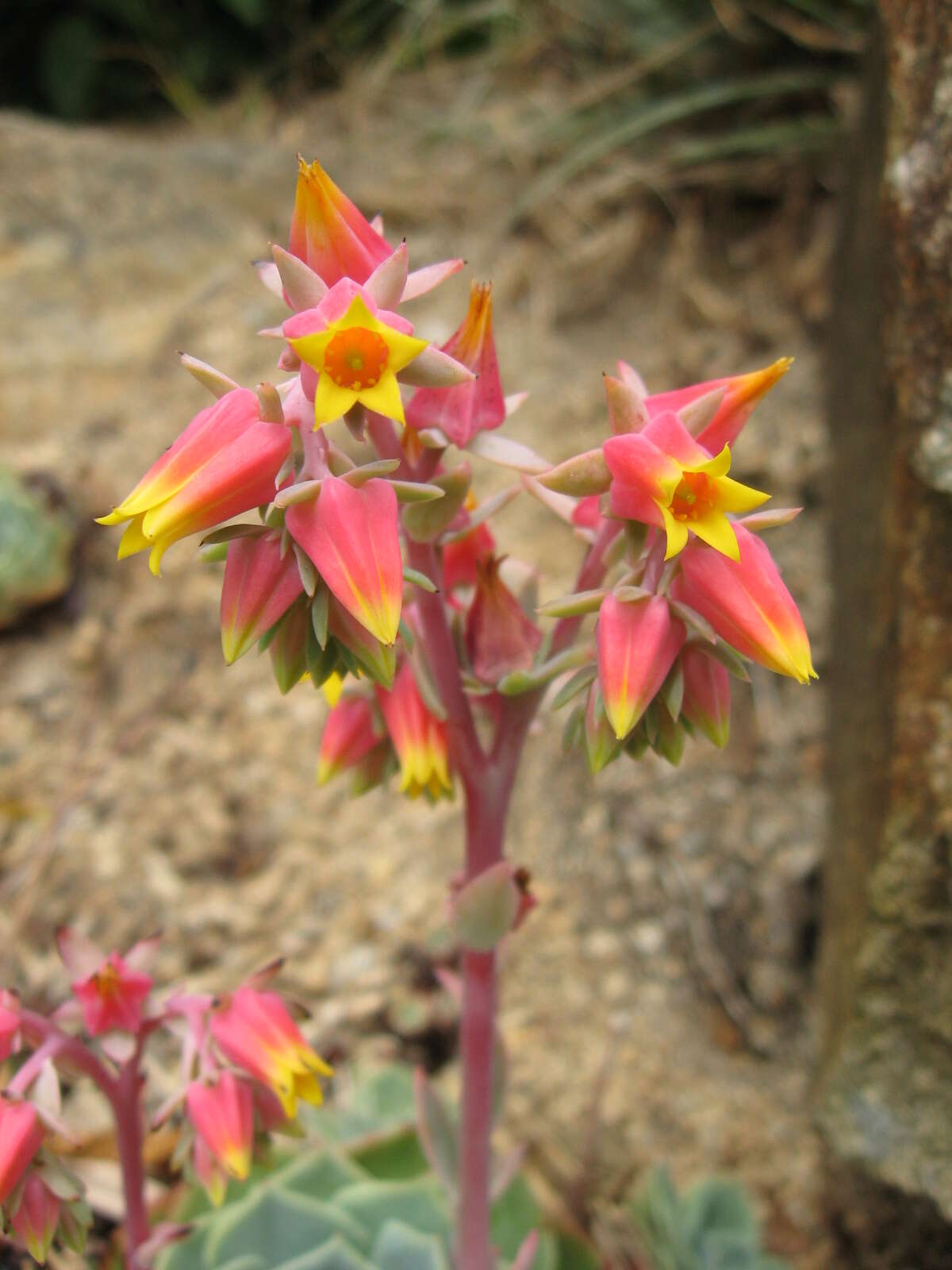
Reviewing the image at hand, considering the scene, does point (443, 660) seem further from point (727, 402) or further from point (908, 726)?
point (908, 726)

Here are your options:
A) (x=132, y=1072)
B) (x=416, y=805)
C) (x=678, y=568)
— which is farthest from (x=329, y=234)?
(x=416, y=805)

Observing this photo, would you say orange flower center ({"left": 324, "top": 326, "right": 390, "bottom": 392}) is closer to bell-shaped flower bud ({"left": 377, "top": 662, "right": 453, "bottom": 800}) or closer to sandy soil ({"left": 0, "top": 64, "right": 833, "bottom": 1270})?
bell-shaped flower bud ({"left": 377, "top": 662, "right": 453, "bottom": 800})

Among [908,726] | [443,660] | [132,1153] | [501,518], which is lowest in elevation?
[132,1153]

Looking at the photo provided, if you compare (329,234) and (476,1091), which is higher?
(329,234)

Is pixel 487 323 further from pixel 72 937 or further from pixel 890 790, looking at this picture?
pixel 890 790

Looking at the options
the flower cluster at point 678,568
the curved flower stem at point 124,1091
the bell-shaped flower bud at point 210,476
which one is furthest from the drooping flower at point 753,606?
the curved flower stem at point 124,1091

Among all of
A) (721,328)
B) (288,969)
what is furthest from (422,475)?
(721,328)

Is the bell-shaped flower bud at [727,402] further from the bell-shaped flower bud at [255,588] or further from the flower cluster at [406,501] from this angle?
the bell-shaped flower bud at [255,588]
